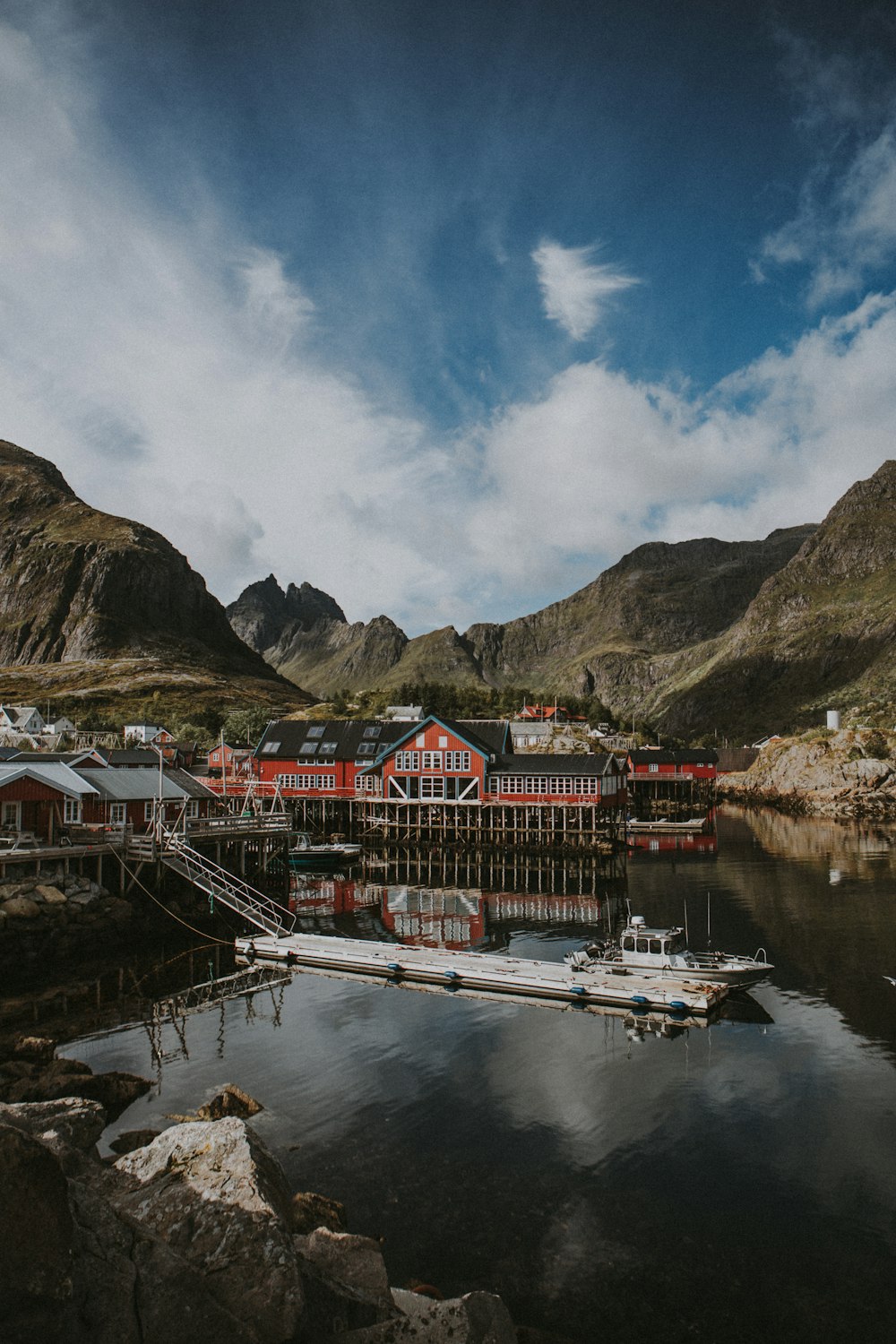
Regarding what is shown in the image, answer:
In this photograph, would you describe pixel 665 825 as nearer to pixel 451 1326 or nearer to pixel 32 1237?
pixel 451 1326

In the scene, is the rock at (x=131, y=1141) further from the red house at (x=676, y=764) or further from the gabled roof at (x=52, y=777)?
the red house at (x=676, y=764)

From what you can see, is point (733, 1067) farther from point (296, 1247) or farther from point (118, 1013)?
point (118, 1013)

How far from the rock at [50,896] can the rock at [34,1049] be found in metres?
12.5

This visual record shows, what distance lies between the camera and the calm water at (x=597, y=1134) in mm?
13820

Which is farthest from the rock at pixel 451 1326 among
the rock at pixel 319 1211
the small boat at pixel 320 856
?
the small boat at pixel 320 856

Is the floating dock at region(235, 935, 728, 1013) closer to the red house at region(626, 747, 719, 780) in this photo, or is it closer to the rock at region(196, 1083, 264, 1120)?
the rock at region(196, 1083, 264, 1120)

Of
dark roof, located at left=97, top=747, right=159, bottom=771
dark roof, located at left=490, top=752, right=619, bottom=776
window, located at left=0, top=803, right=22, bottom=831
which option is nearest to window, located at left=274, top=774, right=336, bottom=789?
dark roof, located at left=97, top=747, right=159, bottom=771

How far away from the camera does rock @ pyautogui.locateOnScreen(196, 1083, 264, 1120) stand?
19219 millimetres

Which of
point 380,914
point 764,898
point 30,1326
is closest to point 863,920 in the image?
point 764,898

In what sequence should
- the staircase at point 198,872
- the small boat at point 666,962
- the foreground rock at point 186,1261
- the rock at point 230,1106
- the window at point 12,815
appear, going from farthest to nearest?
the window at point 12,815 → the staircase at point 198,872 → the small boat at point 666,962 → the rock at point 230,1106 → the foreground rock at point 186,1261

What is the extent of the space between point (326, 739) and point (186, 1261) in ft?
249

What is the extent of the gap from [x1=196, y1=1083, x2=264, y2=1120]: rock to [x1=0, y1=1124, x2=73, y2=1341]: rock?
40.3 ft

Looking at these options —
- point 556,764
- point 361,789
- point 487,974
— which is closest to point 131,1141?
point 487,974

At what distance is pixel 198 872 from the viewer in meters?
41.9
